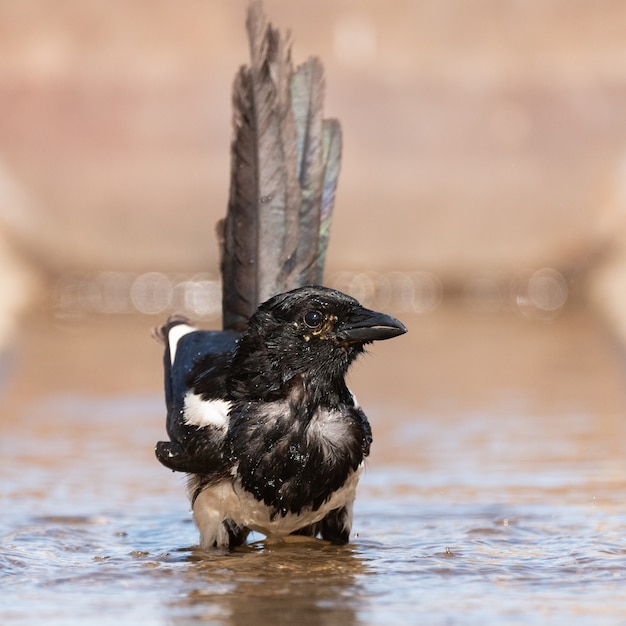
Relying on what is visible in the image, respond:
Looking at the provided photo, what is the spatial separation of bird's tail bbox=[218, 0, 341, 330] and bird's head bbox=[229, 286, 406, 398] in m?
0.97

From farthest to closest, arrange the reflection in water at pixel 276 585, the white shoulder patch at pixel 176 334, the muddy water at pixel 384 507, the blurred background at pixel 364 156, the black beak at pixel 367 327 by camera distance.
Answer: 1. the blurred background at pixel 364 156
2. the white shoulder patch at pixel 176 334
3. the black beak at pixel 367 327
4. the muddy water at pixel 384 507
5. the reflection in water at pixel 276 585

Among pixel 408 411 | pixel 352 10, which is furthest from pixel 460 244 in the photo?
pixel 408 411

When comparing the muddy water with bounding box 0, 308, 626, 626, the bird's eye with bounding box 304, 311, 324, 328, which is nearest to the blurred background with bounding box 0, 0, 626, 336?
the muddy water with bounding box 0, 308, 626, 626

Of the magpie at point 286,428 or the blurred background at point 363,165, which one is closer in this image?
the magpie at point 286,428

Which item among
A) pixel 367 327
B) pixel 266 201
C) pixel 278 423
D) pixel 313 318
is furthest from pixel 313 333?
pixel 266 201

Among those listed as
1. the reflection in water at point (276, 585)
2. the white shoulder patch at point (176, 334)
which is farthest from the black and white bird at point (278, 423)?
the white shoulder patch at point (176, 334)

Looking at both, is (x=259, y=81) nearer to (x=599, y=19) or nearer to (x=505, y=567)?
(x=505, y=567)

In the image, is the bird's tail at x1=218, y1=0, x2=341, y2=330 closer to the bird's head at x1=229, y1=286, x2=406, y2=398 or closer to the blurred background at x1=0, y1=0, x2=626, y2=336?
the bird's head at x1=229, y1=286, x2=406, y2=398

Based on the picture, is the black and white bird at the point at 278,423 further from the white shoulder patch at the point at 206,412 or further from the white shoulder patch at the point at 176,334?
the white shoulder patch at the point at 176,334

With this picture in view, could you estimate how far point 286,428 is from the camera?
423cm

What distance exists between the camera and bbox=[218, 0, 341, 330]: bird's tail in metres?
5.29

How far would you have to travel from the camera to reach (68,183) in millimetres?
11898

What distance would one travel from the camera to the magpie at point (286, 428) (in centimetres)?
422

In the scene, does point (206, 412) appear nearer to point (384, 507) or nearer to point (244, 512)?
point (244, 512)
